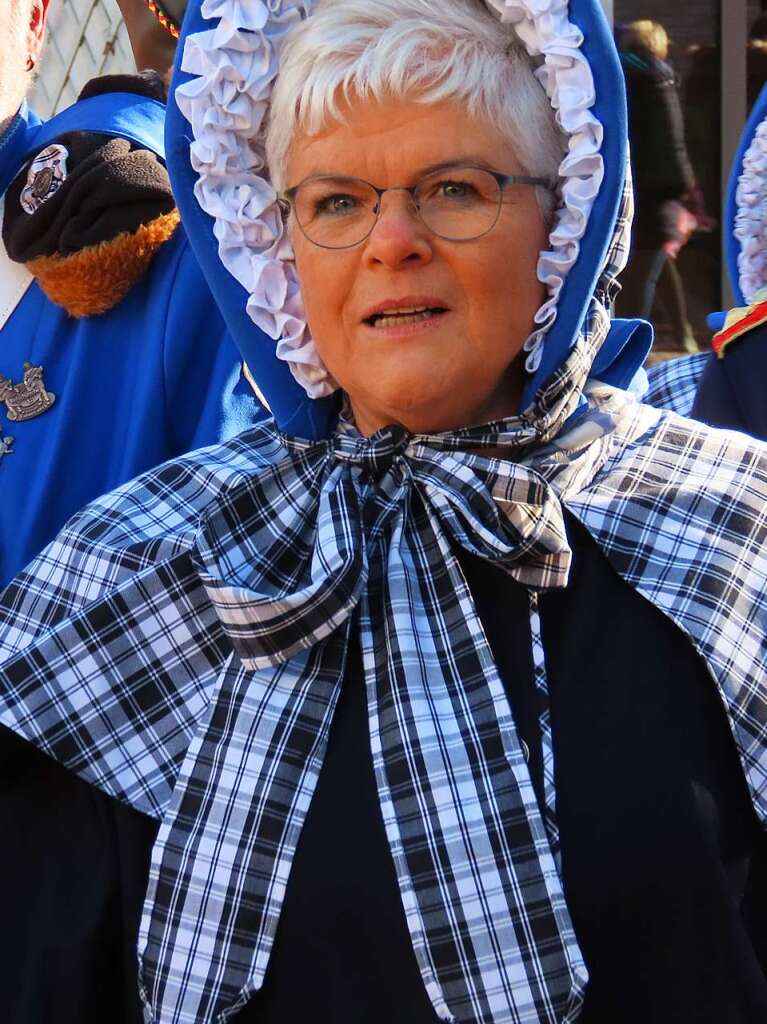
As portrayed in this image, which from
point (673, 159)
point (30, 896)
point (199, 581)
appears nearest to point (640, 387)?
point (199, 581)

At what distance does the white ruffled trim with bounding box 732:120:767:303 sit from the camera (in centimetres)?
393

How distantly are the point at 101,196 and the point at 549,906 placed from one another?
1322mm

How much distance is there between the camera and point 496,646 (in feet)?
6.55

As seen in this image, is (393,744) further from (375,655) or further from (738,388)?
(738,388)

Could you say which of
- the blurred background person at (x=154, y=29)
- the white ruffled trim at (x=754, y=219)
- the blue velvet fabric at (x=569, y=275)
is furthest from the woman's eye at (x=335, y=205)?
the white ruffled trim at (x=754, y=219)

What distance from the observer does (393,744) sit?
6.25 feet

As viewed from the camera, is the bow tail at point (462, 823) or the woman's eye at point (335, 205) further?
the woman's eye at point (335, 205)

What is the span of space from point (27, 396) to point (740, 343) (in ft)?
5.42

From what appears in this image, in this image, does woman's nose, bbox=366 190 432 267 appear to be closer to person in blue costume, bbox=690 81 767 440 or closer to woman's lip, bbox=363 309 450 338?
woman's lip, bbox=363 309 450 338

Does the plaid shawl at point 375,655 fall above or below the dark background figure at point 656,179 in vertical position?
above

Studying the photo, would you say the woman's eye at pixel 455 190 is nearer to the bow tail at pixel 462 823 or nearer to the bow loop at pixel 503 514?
the bow loop at pixel 503 514

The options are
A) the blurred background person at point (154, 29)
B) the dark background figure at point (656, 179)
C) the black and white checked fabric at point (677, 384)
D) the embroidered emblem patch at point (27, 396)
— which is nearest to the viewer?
the embroidered emblem patch at point (27, 396)

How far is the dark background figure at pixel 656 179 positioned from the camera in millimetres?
6336

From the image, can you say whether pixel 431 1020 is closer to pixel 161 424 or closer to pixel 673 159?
pixel 161 424
